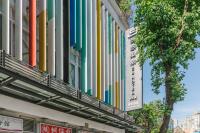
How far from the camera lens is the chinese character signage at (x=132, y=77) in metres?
38.3

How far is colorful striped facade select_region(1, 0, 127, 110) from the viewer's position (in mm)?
21875

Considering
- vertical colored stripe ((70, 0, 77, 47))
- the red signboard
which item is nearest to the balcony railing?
the red signboard

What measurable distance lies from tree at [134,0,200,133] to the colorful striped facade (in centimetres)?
272

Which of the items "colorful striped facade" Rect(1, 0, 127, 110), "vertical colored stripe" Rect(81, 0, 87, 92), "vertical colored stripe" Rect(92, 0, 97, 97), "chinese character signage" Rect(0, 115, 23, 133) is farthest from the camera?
"vertical colored stripe" Rect(92, 0, 97, 97)

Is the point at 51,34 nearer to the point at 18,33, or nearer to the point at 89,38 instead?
the point at 18,33

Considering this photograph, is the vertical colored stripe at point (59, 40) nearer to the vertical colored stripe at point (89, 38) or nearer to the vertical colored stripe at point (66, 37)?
the vertical colored stripe at point (66, 37)

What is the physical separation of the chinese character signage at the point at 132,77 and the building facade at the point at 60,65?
2.09ft

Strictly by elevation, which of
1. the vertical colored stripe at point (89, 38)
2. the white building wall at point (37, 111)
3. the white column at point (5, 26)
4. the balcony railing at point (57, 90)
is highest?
the vertical colored stripe at point (89, 38)

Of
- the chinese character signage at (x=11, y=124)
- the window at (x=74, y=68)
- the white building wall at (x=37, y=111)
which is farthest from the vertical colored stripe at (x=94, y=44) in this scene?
the chinese character signage at (x=11, y=124)

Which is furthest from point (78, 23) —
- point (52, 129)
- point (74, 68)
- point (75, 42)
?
point (52, 129)

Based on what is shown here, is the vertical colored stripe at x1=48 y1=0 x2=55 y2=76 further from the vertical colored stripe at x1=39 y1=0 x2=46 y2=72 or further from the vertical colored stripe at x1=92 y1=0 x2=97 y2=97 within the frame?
the vertical colored stripe at x1=92 y1=0 x2=97 y2=97

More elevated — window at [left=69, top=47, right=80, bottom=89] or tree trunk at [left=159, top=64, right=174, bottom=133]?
window at [left=69, top=47, right=80, bottom=89]

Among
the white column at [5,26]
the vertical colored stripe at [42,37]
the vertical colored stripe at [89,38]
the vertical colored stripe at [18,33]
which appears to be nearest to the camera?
the white column at [5,26]

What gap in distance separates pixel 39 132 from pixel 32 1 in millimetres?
4635
